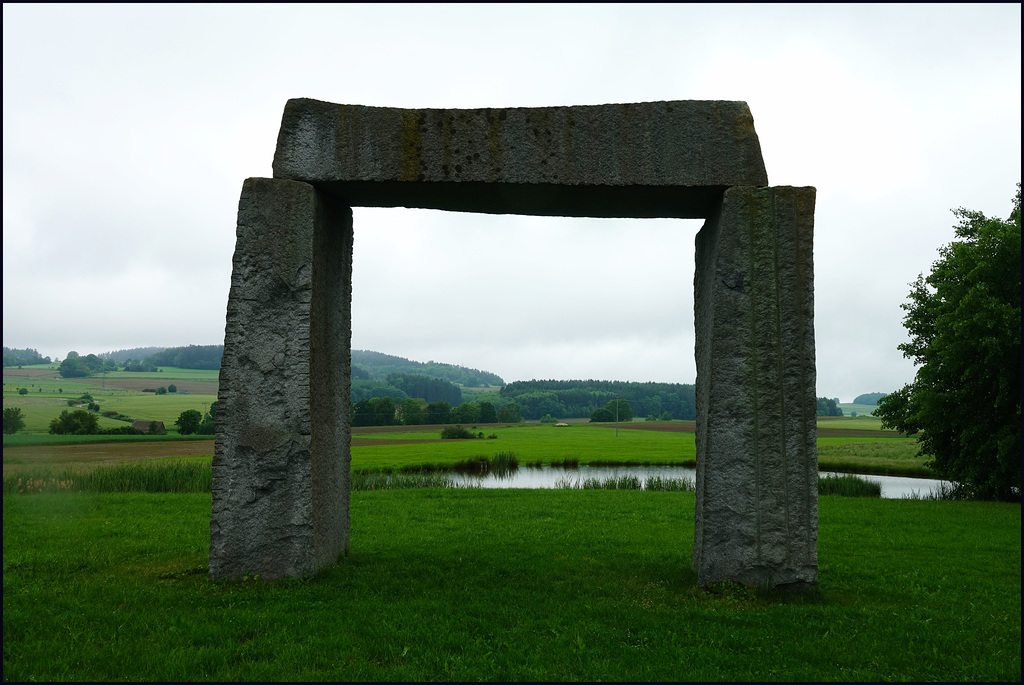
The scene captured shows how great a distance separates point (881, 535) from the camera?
9883 millimetres

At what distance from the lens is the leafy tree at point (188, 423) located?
29.1 meters

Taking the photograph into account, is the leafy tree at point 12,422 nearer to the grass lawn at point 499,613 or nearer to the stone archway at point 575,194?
the grass lawn at point 499,613

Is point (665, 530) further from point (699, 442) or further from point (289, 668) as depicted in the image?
point (289, 668)

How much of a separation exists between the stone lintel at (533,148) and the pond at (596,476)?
13.3 metres

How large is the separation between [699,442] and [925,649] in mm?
2680

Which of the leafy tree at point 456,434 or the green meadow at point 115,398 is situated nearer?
the green meadow at point 115,398

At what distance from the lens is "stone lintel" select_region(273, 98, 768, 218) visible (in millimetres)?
6227

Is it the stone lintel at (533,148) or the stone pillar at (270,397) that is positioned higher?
the stone lintel at (533,148)

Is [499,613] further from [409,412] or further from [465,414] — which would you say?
[465,414]

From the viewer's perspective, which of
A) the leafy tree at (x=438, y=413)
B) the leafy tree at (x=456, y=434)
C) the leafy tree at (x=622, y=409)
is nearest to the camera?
the leafy tree at (x=456, y=434)

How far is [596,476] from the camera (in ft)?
72.3

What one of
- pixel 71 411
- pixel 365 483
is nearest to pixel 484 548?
pixel 365 483

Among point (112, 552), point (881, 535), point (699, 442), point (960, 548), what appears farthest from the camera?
point (881, 535)

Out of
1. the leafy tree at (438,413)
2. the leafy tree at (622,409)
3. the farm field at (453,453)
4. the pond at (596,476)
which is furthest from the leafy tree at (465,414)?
the pond at (596,476)
